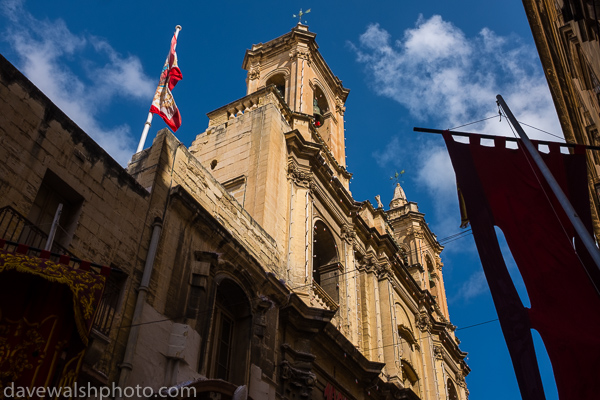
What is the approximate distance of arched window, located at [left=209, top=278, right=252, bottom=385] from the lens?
12547 mm

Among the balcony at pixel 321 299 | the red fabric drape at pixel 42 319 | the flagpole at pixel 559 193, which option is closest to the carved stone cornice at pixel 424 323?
the balcony at pixel 321 299

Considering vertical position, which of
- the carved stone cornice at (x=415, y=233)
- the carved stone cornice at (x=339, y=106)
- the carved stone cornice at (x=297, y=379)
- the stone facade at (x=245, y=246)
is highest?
the carved stone cornice at (x=339, y=106)

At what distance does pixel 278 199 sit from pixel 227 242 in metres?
4.76

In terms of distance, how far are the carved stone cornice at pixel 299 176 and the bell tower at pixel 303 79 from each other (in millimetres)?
4069

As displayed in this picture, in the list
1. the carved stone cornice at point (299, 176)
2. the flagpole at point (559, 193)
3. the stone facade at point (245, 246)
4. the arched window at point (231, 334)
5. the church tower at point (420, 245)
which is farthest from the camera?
the church tower at point (420, 245)

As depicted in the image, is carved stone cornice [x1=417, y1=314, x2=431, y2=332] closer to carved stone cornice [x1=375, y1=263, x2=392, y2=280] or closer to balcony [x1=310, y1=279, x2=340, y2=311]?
carved stone cornice [x1=375, y1=263, x2=392, y2=280]

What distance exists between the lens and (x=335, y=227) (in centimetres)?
2089

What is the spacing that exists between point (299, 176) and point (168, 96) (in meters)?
5.24

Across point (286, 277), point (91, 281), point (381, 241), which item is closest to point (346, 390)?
point (286, 277)

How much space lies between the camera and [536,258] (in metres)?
8.79

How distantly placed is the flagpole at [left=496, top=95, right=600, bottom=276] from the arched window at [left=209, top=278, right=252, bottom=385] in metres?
6.79

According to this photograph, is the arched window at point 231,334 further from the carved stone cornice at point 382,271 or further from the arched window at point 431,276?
the arched window at point 431,276

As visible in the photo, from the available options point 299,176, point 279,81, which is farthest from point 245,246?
point 279,81

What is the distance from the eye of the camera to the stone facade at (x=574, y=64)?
12.0m
